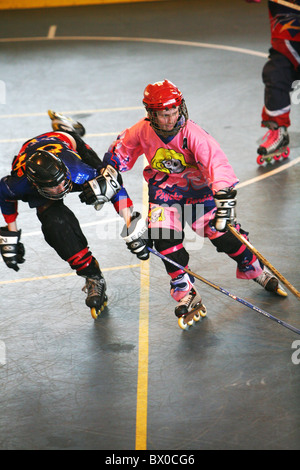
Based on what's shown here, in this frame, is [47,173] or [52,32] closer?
[47,173]

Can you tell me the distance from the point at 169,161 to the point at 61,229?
87 cm

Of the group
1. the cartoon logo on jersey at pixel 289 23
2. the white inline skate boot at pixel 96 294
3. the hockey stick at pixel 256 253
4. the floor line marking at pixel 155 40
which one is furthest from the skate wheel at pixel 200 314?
the floor line marking at pixel 155 40

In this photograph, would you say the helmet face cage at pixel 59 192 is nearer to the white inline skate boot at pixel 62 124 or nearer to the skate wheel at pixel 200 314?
the white inline skate boot at pixel 62 124

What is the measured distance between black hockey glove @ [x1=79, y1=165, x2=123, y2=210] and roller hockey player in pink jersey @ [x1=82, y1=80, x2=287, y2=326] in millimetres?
16

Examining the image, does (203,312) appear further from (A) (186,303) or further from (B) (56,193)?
(B) (56,193)

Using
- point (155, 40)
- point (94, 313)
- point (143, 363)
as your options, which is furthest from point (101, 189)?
point (155, 40)

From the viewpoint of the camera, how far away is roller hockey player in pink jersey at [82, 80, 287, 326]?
13.2 ft

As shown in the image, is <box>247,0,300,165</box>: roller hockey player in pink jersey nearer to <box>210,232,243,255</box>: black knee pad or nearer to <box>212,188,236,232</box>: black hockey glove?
<box>210,232,243,255</box>: black knee pad

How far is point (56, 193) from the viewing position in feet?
13.6

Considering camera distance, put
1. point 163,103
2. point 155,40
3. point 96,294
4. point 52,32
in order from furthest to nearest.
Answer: point 52,32 → point 155,40 → point 96,294 → point 163,103

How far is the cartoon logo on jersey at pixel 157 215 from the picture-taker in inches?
170

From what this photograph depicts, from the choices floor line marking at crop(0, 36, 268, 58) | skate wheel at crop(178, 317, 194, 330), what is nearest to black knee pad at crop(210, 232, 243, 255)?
skate wheel at crop(178, 317, 194, 330)

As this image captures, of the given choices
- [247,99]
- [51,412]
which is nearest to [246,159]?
[247,99]
